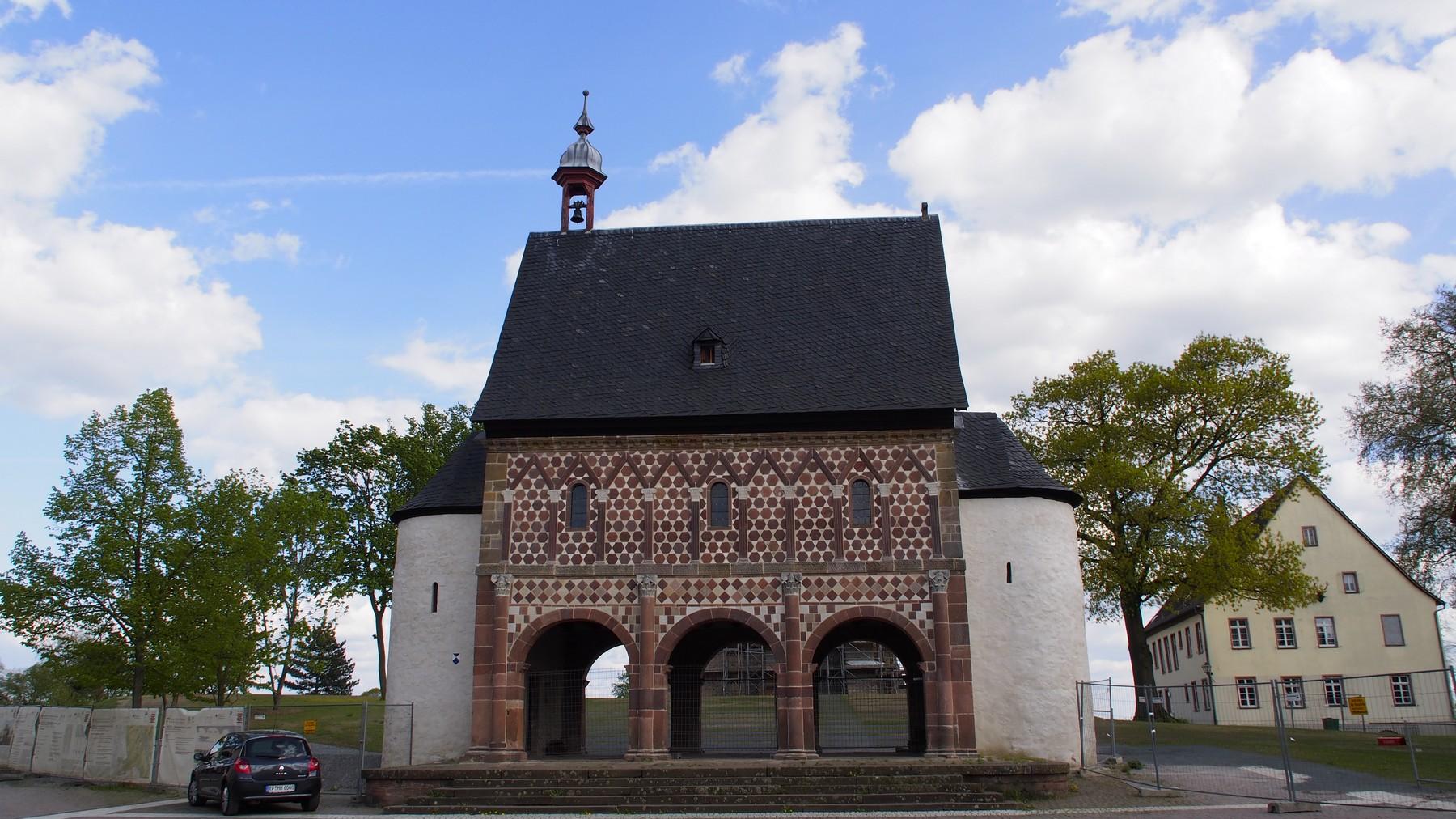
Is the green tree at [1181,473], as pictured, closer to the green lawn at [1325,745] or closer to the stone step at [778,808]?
the green lawn at [1325,745]

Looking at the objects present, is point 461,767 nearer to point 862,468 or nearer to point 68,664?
point 862,468

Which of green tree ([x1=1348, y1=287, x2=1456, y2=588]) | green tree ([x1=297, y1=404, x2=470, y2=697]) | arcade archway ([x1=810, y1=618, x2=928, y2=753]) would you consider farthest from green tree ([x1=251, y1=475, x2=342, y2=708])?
green tree ([x1=1348, y1=287, x2=1456, y2=588])

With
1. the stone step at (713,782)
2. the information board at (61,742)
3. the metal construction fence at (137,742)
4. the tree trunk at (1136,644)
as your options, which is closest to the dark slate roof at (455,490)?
the metal construction fence at (137,742)

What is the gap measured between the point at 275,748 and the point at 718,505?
8.98 meters

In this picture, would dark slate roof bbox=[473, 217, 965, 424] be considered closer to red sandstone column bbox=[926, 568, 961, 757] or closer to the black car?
red sandstone column bbox=[926, 568, 961, 757]

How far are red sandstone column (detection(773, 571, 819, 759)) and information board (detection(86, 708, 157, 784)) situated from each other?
12.8m

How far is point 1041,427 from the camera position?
35.8 m

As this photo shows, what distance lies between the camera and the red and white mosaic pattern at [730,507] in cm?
2122

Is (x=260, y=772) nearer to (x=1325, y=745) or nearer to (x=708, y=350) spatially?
(x=708, y=350)

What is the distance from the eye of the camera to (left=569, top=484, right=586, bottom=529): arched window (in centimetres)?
2186

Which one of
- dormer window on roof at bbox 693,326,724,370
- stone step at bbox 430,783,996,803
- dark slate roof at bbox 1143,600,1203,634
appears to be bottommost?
stone step at bbox 430,783,996,803

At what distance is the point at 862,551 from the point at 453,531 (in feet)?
28.0

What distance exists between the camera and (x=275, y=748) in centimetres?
1802

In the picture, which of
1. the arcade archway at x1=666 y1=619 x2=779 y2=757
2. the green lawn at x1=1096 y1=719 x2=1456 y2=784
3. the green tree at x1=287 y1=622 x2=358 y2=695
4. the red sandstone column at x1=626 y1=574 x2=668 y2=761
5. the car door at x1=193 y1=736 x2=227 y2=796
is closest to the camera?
the green lawn at x1=1096 y1=719 x2=1456 y2=784
